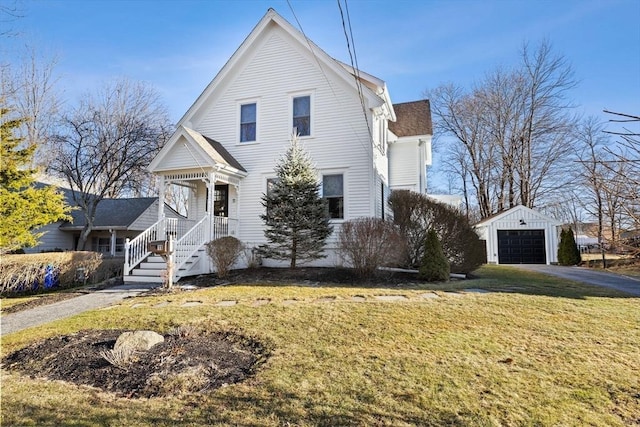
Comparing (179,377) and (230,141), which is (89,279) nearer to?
(230,141)

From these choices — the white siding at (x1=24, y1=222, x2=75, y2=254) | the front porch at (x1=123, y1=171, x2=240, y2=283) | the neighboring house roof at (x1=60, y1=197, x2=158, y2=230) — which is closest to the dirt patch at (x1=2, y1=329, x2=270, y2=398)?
the front porch at (x1=123, y1=171, x2=240, y2=283)

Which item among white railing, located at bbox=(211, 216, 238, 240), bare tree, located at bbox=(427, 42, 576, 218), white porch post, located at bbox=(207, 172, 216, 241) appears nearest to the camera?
white porch post, located at bbox=(207, 172, 216, 241)

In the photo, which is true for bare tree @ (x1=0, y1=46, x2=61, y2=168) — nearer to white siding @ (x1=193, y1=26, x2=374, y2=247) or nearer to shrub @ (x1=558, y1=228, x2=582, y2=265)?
white siding @ (x1=193, y1=26, x2=374, y2=247)

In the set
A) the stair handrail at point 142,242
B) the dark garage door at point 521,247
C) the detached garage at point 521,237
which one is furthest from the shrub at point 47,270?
the dark garage door at point 521,247

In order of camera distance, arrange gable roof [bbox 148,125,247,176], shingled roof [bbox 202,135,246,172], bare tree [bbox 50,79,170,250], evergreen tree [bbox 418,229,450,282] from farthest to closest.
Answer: bare tree [bbox 50,79,170,250], shingled roof [bbox 202,135,246,172], gable roof [bbox 148,125,247,176], evergreen tree [bbox 418,229,450,282]

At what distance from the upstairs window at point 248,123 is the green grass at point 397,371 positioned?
9.00 m

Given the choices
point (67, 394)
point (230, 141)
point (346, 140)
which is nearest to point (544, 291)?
point (346, 140)

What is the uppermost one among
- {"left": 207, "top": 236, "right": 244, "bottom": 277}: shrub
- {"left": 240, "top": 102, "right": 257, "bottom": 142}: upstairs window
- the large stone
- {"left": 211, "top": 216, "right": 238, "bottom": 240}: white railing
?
{"left": 240, "top": 102, "right": 257, "bottom": 142}: upstairs window

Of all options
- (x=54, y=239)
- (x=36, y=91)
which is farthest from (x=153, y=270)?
(x=36, y=91)

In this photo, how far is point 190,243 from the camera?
11664mm

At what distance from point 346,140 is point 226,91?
5.52m

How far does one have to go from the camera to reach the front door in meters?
14.1

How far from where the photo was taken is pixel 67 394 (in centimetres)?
321

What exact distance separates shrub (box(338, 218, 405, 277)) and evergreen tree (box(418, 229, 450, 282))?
749 millimetres
